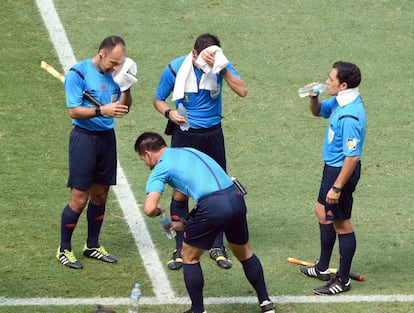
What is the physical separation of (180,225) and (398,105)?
20.8 ft

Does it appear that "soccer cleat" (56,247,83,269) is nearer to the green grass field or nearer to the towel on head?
the green grass field

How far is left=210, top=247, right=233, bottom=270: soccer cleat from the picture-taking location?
35.4ft

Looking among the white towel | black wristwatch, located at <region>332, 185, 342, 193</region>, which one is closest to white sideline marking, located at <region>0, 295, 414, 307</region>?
black wristwatch, located at <region>332, 185, 342, 193</region>

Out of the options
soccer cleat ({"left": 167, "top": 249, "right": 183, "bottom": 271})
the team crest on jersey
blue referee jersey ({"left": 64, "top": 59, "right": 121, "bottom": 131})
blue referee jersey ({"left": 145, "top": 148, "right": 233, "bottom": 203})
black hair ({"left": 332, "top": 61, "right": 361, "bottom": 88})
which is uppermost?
black hair ({"left": 332, "top": 61, "right": 361, "bottom": 88})

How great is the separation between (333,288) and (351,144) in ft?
4.84

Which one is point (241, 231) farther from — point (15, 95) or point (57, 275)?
point (15, 95)

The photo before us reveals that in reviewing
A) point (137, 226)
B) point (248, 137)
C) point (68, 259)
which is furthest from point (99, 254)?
point (248, 137)

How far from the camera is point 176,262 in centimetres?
1077

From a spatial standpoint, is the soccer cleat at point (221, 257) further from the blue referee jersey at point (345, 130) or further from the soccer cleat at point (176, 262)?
the blue referee jersey at point (345, 130)

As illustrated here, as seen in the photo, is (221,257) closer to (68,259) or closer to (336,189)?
(68,259)

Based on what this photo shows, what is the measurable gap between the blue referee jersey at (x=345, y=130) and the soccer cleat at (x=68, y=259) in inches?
108

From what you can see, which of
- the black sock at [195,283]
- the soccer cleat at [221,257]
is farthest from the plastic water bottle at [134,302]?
the soccer cleat at [221,257]

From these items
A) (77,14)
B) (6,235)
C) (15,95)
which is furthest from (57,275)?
(77,14)

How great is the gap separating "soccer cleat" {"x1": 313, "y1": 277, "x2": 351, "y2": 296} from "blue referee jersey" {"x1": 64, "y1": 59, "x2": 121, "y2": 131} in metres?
2.67
